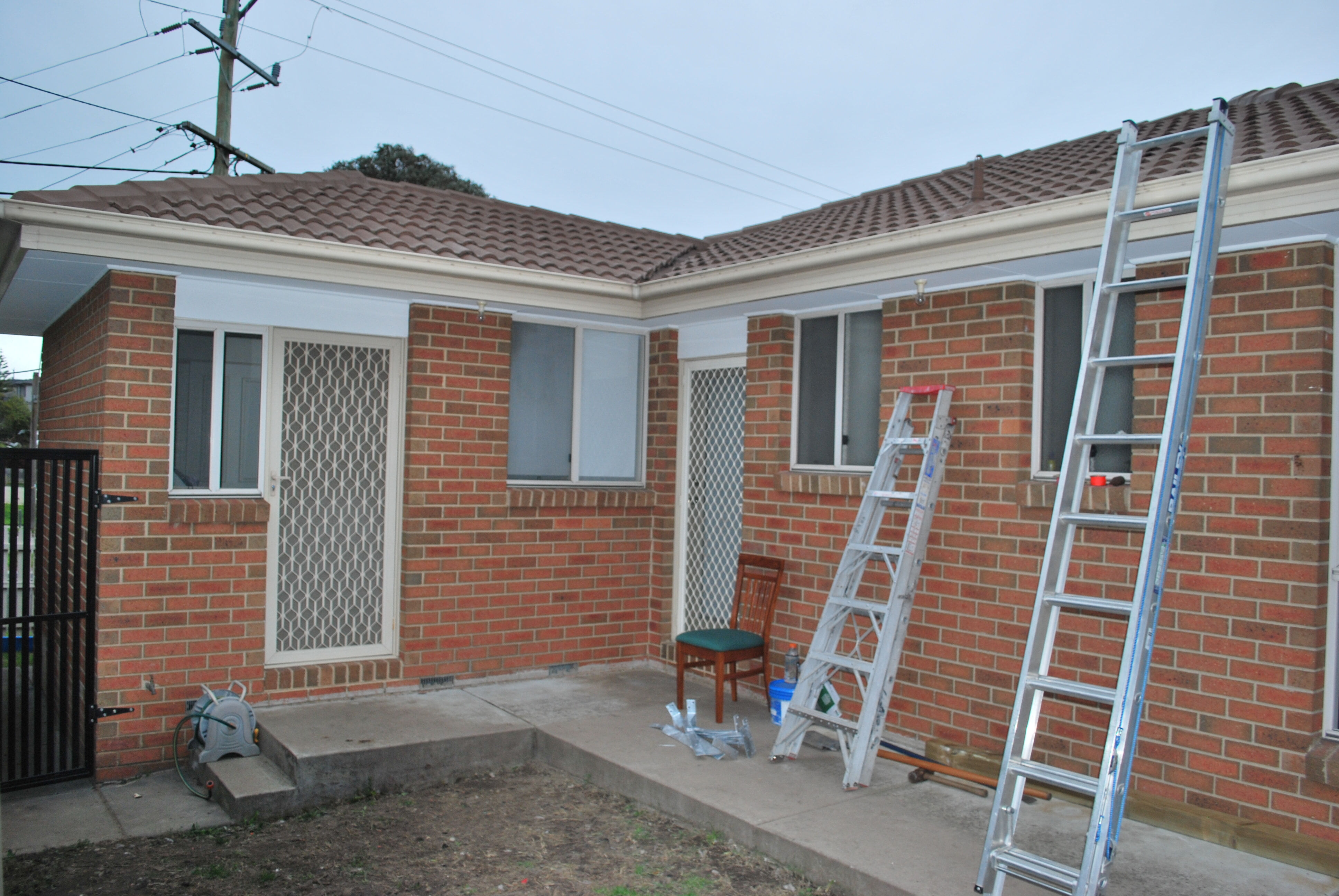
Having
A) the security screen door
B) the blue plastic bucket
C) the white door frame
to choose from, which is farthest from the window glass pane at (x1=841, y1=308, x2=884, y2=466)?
the security screen door

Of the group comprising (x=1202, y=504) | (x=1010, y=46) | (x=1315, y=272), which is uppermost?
(x=1010, y=46)

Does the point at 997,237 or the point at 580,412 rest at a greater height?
the point at 997,237

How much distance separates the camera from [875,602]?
5.12m

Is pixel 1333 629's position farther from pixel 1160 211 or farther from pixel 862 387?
pixel 862 387

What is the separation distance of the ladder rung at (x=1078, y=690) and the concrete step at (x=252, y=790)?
3.71 m

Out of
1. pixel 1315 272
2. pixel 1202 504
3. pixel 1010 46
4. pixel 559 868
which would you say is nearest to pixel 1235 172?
pixel 1315 272

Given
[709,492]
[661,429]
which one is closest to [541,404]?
[661,429]

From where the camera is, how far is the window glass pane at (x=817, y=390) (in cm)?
612

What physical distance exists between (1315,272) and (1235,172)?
2.33ft

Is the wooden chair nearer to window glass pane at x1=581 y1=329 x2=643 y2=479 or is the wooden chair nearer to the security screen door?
window glass pane at x1=581 y1=329 x2=643 y2=479

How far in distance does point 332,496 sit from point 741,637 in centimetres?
282

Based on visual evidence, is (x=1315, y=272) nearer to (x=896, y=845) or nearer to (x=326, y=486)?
(x=896, y=845)

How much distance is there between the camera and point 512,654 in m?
6.76

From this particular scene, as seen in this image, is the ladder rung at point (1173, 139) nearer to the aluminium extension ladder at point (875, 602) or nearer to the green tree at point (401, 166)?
the aluminium extension ladder at point (875, 602)
